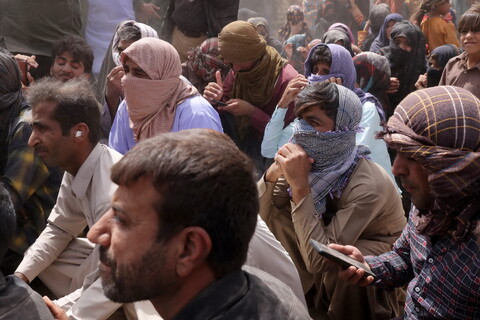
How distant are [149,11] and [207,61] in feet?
7.22

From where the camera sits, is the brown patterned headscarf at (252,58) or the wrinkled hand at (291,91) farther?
the brown patterned headscarf at (252,58)

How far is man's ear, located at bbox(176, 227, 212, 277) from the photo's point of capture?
168 centimetres

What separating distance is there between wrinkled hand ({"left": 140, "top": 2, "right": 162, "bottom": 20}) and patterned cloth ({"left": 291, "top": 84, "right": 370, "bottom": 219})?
4.55 metres

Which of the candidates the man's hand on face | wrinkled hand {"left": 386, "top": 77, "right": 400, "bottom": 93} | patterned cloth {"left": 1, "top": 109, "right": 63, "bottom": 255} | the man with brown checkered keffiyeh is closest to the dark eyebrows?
patterned cloth {"left": 1, "top": 109, "right": 63, "bottom": 255}

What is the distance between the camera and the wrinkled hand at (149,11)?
789cm

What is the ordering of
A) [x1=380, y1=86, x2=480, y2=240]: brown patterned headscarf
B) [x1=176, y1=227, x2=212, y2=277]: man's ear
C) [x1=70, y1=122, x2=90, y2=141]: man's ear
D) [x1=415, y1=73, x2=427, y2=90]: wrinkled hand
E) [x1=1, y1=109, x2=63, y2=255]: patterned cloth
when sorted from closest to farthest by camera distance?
[x1=176, y1=227, x2=212, y2=277]: man's ear, [x1=380, y1=86, x2=480, y2=240]: brown patterned headscarf, [x1=70, y1=122, x2=90, y2=141]: man's ear, [x1=1, y1=109, x2=63, y2=255]: patterned cloth, [x1=415, y1=73, x2=427, y2=90]: wrinkled hand

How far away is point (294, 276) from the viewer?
2840mm

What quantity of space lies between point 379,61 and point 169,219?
4975 millimetres

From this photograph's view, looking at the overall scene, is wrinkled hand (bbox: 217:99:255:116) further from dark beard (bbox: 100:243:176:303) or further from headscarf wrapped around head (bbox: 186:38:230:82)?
dark beard (bbox: 100:243:176:303)

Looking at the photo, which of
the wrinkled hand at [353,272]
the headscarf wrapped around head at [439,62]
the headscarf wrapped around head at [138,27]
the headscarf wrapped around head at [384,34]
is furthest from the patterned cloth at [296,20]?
the wrinkled hand at [353,272]

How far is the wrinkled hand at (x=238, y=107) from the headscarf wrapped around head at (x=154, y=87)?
37.2 inches

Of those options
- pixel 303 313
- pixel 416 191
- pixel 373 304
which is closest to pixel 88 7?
pixel 373 304

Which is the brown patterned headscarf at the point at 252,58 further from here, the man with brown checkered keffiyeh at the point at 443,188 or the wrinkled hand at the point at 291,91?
the man with brown checkered keffiyeh at the point at 443,188

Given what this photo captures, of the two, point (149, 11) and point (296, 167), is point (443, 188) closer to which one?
point (296, 167)
